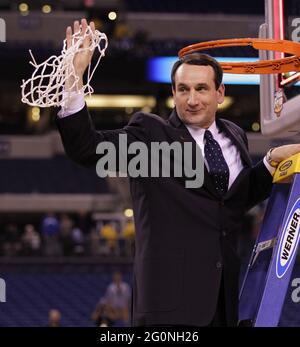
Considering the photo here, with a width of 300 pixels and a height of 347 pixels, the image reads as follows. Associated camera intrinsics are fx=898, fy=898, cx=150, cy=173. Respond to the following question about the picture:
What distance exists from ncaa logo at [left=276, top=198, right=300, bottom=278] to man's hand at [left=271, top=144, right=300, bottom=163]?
0.84 feet

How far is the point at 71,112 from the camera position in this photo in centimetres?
301

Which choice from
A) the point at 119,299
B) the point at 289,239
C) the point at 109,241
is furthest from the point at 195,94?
the point at 109,241

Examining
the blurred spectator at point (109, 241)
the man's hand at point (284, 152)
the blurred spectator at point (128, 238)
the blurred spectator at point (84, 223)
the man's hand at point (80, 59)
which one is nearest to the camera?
the man's hand at point (80, 59)

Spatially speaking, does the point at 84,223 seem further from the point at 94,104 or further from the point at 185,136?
the point at 185,136

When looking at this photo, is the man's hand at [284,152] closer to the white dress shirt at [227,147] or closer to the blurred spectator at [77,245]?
the white dress shirt at [227,147]

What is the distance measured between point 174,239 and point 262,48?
0.98 metres

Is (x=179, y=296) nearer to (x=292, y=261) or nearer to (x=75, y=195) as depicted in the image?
(x=292, y=261)

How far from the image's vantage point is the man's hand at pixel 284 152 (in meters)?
3.47

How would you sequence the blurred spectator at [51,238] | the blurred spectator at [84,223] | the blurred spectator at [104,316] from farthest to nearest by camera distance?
the blurred spectator at [84,223], the blurred spectator at [51,238], the blurred spectator at [104,316]

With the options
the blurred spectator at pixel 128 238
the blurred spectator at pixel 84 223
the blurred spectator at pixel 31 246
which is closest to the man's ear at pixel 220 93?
the blurred spectator at pixel 128 238

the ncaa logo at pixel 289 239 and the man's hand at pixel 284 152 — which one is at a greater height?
the man's hand at pixel 284 152

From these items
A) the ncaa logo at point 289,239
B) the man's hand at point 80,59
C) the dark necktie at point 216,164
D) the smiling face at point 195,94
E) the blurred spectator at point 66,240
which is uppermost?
the man's hand at point 80,59

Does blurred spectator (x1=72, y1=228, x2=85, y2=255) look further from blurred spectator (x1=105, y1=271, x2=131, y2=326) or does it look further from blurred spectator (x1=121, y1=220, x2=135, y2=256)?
blurred spectator (x1=105, y1=271, x2=131, y2=326)

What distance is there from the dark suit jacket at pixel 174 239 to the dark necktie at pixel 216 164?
0.12 ft
